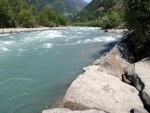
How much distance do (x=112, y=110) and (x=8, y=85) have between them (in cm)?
888

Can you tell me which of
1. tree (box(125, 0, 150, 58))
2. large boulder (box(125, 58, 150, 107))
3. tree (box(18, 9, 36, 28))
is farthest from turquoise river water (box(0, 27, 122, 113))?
tree (box(18, 9, 36, 28))

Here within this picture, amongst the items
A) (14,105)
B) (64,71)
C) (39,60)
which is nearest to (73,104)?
(14,105)

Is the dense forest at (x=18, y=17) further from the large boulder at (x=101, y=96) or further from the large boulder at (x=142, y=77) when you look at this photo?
the large boulder at (x=101, y=96)

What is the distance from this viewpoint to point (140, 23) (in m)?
19.2

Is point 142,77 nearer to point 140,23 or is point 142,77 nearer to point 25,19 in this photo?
point 140,23

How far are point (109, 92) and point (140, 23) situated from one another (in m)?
10.0

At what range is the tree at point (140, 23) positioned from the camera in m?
18.0

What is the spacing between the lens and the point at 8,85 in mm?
16297

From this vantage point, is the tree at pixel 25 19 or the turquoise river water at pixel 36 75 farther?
A: the tree at pixel 25 19

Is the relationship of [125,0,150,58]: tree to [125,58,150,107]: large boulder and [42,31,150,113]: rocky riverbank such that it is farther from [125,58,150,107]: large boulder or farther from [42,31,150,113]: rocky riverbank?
[42,31,150,113]: rocky riverbank

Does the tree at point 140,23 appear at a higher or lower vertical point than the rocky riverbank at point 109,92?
higher

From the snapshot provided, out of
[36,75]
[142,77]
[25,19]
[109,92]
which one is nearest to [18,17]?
[25,19]

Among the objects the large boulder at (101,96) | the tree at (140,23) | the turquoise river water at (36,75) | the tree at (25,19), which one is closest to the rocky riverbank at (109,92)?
the large boulder at (101,96)

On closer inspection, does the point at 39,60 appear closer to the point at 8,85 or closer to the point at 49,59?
the point at 49,59
